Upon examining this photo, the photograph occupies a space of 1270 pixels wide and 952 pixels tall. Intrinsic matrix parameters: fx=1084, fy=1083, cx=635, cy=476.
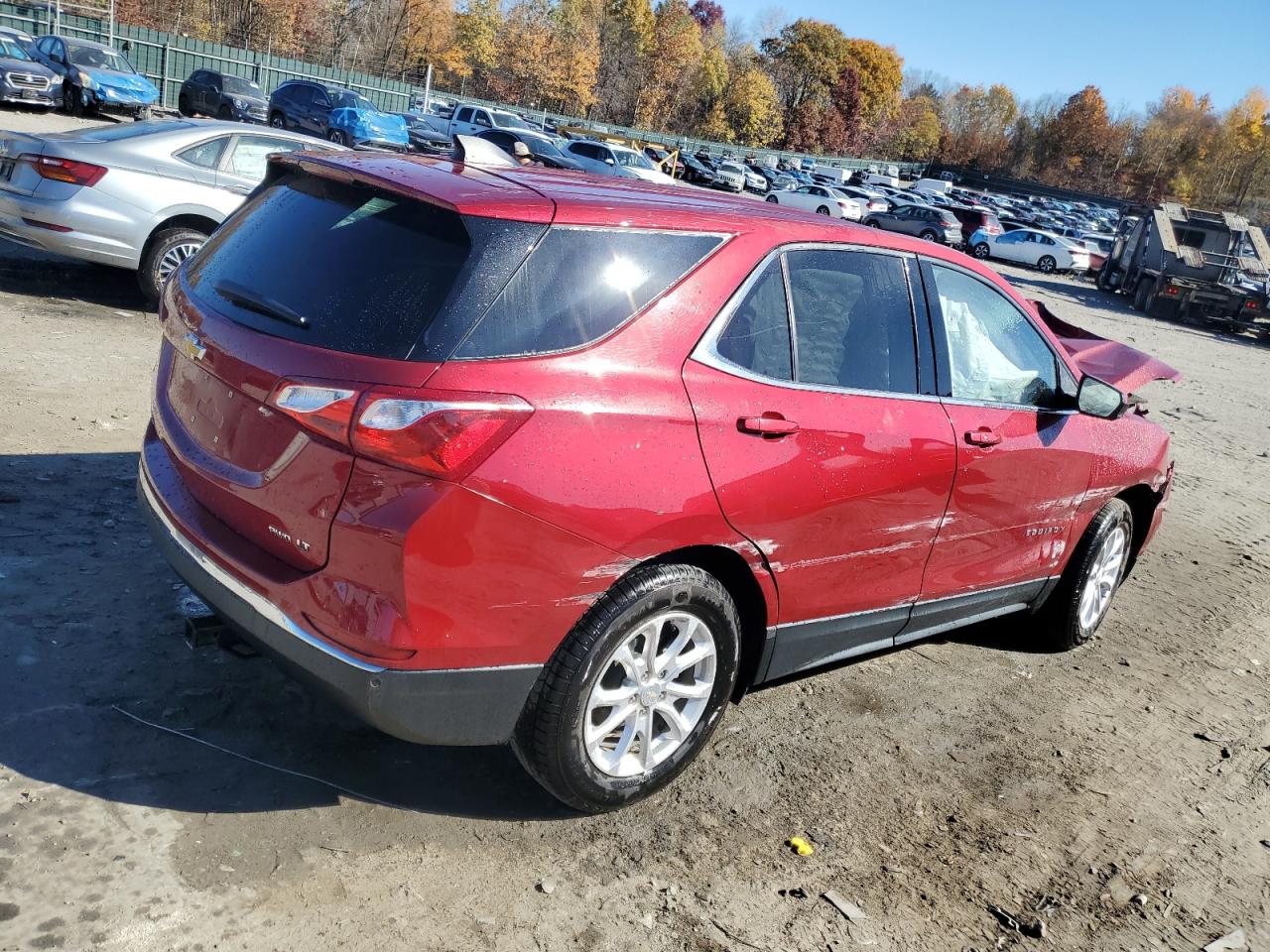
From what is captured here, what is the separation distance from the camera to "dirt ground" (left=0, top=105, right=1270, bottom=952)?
2.84 m

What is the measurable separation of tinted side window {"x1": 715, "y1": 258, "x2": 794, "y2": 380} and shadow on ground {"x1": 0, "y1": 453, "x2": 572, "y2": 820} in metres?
1.52

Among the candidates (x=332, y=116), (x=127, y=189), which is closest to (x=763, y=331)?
(x=127, y=189)

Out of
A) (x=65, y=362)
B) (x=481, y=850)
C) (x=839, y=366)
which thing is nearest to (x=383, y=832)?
(x=481, y=850)

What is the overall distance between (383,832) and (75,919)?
0.82 metres

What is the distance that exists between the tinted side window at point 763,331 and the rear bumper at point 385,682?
1.14 m

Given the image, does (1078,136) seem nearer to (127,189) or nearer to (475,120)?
(475,120)

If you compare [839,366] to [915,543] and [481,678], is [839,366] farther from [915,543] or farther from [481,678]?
[481,678]

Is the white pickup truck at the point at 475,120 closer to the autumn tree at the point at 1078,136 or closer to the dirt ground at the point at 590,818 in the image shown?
the dirt ground at the point at 590,818

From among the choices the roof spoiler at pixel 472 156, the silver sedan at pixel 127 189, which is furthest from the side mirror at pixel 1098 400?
→ the silver sedan at pixel 127 189

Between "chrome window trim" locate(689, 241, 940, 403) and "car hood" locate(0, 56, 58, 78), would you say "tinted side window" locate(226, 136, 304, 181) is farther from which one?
"car hood" locate(0, 56, 58, 78)

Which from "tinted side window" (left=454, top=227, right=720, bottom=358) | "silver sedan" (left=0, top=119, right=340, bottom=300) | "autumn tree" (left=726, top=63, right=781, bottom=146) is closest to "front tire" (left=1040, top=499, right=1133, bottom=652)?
"tinted side window" (left=454, top=227, right=720, bottom=358)

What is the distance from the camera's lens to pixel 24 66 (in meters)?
26.1

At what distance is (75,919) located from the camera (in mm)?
2609

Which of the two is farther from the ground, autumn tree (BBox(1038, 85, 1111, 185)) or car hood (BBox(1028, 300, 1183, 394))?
autumn tree (BBox(1038, 85, 1111, 185))
